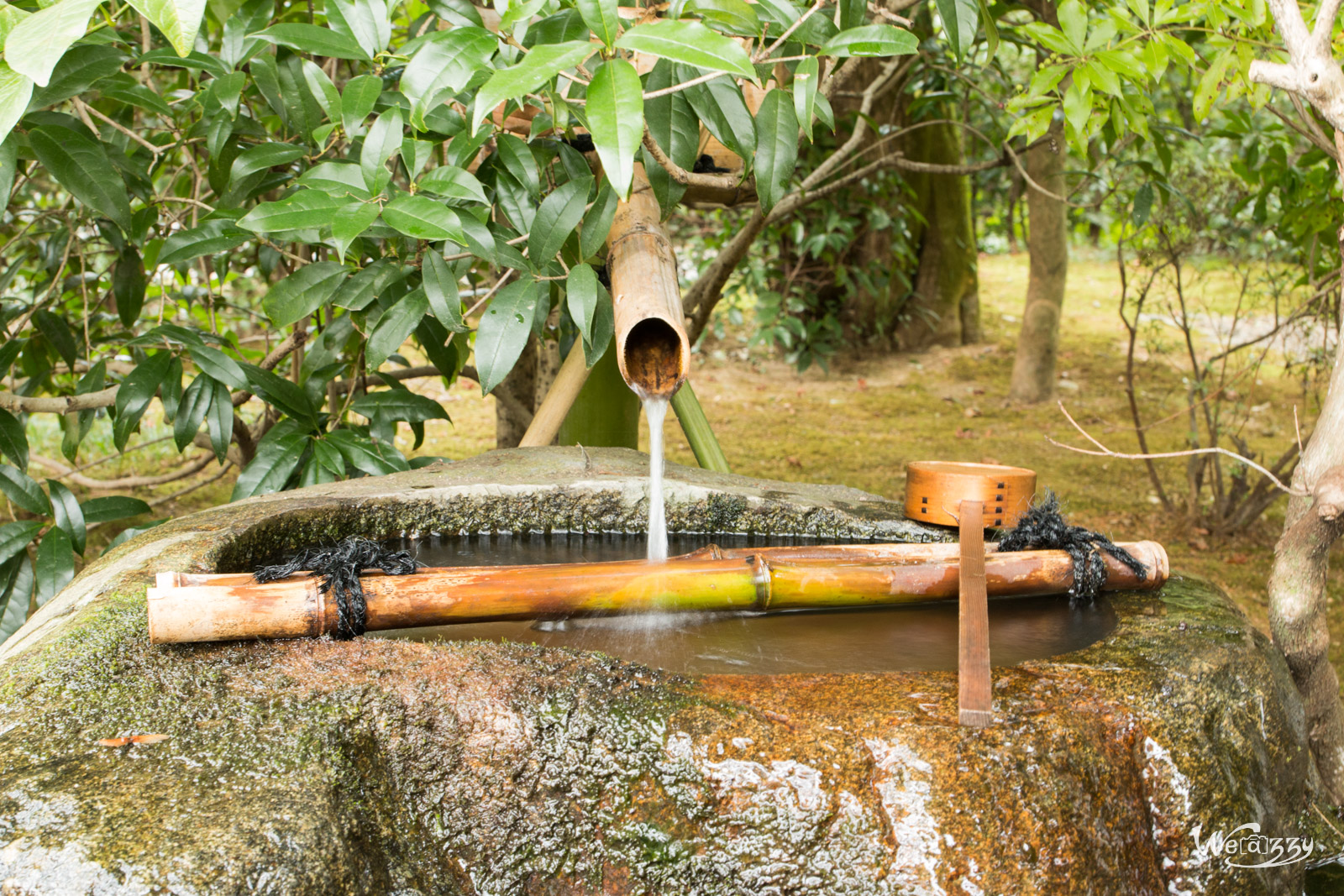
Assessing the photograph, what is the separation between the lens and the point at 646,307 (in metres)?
1.66

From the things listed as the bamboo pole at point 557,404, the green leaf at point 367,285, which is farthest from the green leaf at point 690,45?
the bamboo pole at point 557,404

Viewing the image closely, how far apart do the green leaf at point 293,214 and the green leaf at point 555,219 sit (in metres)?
0.42

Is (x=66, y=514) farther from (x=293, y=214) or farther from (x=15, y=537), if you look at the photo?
(x=293, y=214)

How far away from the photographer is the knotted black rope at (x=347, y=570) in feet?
5.21

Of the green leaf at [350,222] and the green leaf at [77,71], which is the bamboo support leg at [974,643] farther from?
the green leaf at [77,71]

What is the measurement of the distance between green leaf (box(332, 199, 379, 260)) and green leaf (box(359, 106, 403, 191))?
0.13m

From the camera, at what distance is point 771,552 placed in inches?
74.7

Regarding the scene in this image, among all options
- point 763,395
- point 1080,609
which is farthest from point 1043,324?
point 1080,609

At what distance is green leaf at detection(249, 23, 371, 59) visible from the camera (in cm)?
203

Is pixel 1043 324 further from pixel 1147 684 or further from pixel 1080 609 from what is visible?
pixel 1147 684

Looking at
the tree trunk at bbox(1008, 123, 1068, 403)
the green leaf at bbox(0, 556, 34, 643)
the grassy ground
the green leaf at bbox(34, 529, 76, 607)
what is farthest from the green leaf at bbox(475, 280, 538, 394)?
the tree trunk at bbox(1008, 123, 1068, 403)

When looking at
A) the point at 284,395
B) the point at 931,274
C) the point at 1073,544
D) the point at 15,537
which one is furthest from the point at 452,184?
the point at 931,274

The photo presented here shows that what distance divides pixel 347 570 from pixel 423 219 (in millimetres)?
607

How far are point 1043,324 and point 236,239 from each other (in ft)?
17.7
